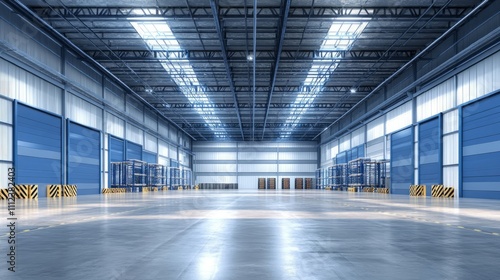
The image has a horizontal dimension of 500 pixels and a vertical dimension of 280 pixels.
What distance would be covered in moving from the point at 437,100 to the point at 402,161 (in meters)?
8.50

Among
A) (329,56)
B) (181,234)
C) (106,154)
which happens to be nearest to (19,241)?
(181,234)

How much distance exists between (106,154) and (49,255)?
3662 centimetres

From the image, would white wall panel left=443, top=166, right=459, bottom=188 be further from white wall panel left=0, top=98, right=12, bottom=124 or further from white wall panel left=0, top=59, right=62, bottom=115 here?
white wall panel left=0, top=98, right=12, bottom=124

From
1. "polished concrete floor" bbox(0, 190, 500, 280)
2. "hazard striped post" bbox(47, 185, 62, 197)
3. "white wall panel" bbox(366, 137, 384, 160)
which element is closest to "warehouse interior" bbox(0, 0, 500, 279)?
"polished concrete floor" bbox(0, 190, 500, 280)

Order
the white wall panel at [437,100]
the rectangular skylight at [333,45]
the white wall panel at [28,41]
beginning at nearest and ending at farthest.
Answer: the white wall panel at [28,41]
the rectangular skylight at [333,45]
the white wall panel at [437,100]

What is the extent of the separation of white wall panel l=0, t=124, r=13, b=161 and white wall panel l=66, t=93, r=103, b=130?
7.35 m

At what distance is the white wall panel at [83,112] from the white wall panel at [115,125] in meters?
2.04

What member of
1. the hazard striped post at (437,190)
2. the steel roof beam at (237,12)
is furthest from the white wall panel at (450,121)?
the steel roof beam at (237,12)

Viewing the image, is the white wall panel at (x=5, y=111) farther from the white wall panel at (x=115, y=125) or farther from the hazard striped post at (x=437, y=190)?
the hazard striped post at (x=437, y=190)

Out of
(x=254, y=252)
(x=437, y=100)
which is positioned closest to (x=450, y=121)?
(x=437, y=100)

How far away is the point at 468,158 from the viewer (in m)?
28.3

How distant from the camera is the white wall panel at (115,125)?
41781 millimetres

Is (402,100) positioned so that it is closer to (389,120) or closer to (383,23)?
(389,120)

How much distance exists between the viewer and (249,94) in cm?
4788
